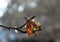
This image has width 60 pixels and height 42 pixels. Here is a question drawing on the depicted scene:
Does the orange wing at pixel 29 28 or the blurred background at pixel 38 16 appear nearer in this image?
the orange wing at pixel 29 28

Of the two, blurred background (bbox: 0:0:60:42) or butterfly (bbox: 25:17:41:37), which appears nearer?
butterfly (bbox: 25:17:41:37)

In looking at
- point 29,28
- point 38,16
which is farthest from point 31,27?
point 38,16

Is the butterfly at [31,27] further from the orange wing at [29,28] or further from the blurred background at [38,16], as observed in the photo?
the blurred background at [38,16]

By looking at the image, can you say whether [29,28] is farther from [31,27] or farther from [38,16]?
[38,16]

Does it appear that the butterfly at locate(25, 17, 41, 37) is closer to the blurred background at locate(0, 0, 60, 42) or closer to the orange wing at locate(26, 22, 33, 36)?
the orange wing at locate(26, 22, 33, 36)

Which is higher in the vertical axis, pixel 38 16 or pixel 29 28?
pixel 38 16

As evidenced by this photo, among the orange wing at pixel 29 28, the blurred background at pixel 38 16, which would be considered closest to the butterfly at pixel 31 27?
the orange wing at pixel 29 28

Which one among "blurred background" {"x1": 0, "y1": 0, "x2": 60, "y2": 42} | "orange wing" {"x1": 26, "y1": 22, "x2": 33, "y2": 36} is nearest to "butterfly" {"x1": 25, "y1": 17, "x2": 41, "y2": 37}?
"orange wing" {"x1": 26, "y1": 22, "x2": 33, "y2": 36}

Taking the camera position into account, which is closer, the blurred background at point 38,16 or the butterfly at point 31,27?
the butterfly at point 31,27
